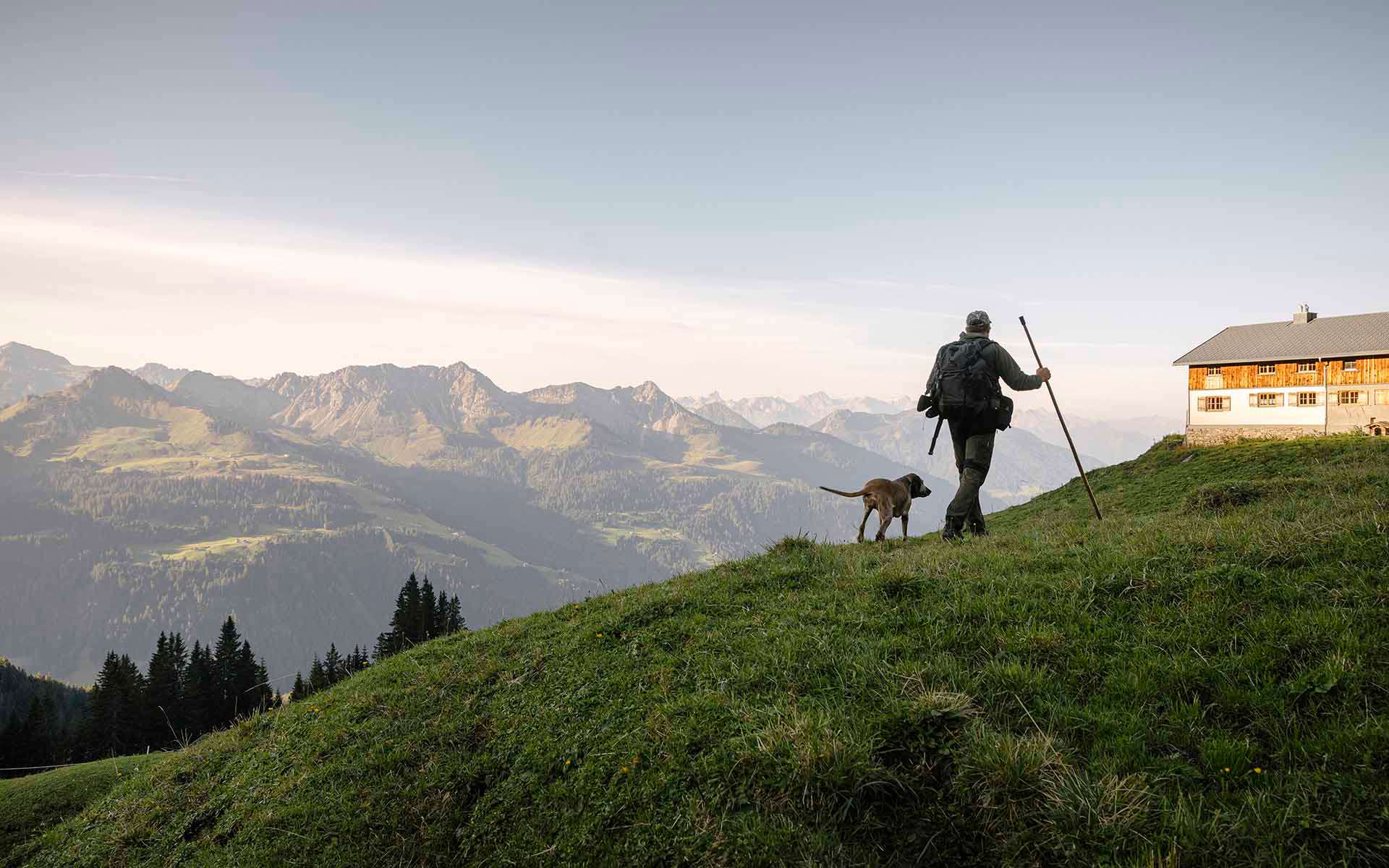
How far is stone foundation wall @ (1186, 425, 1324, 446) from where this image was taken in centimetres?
4097

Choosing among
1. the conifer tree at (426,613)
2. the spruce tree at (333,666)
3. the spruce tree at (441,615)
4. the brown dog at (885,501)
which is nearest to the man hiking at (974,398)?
the brown dog at (885,501)

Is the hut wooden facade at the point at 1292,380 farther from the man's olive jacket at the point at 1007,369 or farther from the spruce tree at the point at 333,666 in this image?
the spruce tree at the point at 333,666

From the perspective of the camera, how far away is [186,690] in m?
66.9

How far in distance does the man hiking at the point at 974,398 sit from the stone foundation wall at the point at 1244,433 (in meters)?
38.0

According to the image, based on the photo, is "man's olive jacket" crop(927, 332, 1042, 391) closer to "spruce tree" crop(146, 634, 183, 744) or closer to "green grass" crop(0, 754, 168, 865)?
"green grass" crop(0, 754, 168, 865)

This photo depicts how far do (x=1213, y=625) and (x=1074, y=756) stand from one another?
8.23ft

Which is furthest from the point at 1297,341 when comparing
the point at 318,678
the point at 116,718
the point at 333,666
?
the point at 116,718

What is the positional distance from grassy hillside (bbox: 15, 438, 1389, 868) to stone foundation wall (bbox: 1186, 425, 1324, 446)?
3981cm

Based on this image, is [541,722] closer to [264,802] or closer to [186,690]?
[264,802]

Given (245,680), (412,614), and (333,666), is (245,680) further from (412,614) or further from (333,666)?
(412,614)

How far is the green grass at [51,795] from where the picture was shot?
1745 centimetres

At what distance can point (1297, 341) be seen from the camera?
4397 centimetres

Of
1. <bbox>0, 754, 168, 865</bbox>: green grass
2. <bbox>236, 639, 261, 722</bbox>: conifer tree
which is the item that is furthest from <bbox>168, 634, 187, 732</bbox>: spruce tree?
<bbox>0, 754, 168, 865</bbox>: green grass

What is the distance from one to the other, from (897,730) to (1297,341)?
5639cm
